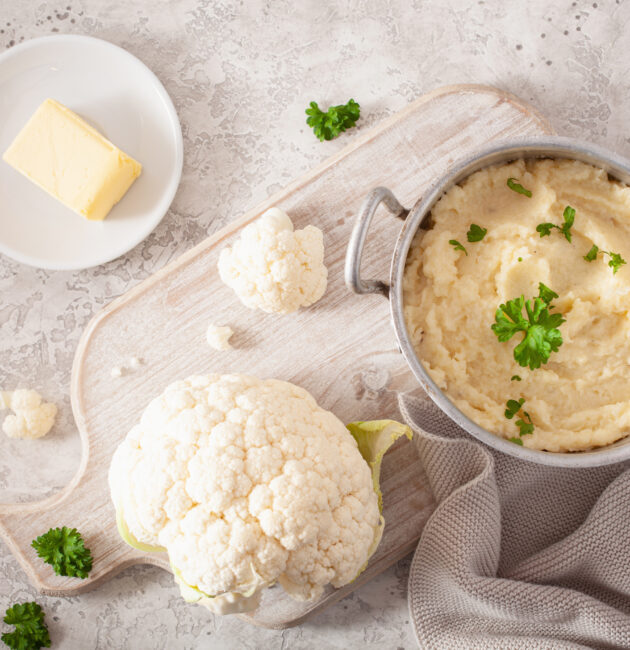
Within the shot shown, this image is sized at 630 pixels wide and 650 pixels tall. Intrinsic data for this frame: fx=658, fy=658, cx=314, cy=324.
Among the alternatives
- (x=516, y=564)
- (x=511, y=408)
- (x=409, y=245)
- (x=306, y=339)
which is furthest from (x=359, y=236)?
(x=516, y=564)

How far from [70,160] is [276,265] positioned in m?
0.72

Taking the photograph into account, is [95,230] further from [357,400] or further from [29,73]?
[357,400]

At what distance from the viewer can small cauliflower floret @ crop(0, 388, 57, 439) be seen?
6.74 ft

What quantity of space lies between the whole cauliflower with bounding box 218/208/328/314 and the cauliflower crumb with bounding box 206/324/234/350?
0.33ft

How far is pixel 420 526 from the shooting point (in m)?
1.91

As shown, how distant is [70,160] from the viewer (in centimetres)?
196

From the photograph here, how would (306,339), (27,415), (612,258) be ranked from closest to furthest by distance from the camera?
(612,258) < (306,339) < (27,415)

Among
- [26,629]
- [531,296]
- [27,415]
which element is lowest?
[26,629]

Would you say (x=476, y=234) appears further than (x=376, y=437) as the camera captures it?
No

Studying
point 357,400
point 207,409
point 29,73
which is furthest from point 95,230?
point 357,400

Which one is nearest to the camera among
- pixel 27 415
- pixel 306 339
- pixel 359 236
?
pixel 359 236

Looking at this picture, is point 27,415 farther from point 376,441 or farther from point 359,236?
point 359,236

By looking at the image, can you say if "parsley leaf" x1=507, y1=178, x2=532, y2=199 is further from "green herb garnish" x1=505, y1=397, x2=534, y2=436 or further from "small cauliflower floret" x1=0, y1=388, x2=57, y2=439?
"small cauliflower floret" x1=0, y1=388, x2=57, y2=439

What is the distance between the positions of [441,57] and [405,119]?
0.34 m
